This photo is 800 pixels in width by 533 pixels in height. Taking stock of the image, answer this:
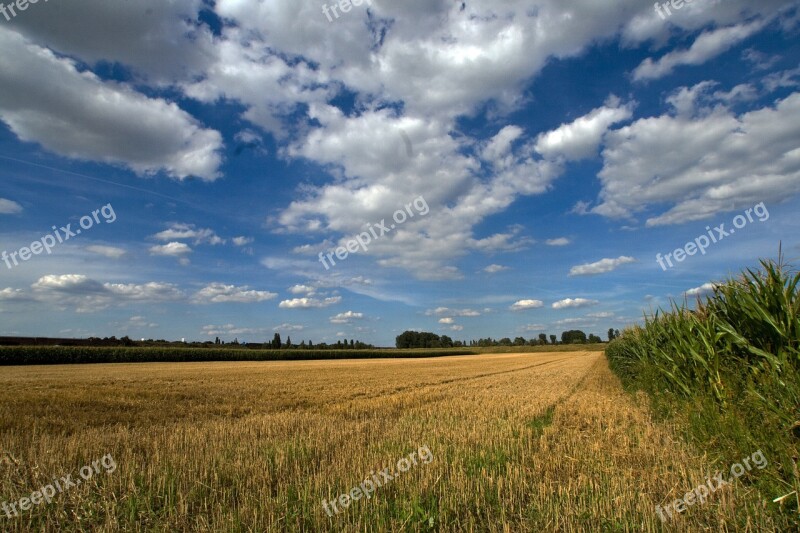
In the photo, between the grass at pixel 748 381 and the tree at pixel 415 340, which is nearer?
the grass at pixel 748 381

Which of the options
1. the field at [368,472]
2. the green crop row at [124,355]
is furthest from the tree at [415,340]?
the field at [368,472]

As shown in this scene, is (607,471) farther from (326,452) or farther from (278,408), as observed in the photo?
(278,408)

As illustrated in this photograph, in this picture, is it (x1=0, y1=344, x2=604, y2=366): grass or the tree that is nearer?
(x1=0, y1=344, x2=604, y2=366): grass

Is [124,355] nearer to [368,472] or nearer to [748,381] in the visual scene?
[368,472]

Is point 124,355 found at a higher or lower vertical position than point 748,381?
lower

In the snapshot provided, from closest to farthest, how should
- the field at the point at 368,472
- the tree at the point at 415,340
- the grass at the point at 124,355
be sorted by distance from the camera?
the field at the point at 368,472 → the grass at the point at 124,355 → the tree at the point at 415,340

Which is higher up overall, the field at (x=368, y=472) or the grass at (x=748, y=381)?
the grass at (x=748, y=381)

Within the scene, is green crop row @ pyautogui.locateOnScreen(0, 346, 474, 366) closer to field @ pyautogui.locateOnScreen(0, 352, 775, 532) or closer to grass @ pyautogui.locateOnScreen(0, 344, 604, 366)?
grass @ pyautogui.locateOnScreen(0, 344, 604, 366)

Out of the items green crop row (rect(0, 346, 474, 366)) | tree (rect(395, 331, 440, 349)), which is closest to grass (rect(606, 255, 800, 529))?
green crop row (rect(0, 346, 474, 366))

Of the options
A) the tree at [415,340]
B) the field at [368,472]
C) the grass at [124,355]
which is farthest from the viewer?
the tree at [415,340]

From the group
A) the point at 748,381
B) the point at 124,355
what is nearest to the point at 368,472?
the point at 748,381

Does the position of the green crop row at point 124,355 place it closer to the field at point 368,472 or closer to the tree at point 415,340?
the field at point 368,472

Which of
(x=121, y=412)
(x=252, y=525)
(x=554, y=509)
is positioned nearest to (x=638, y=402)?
(x=554, y=509)

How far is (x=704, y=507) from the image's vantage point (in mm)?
4852
